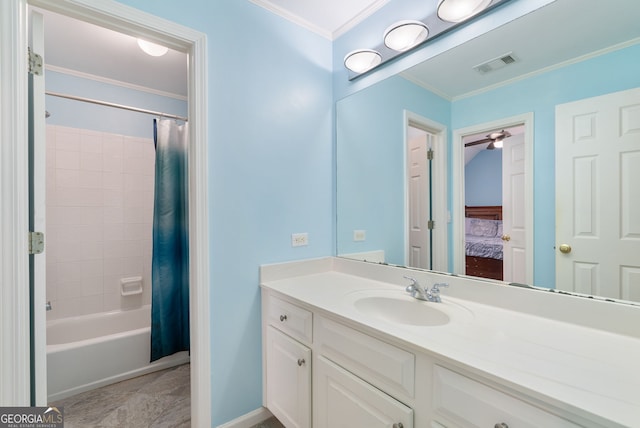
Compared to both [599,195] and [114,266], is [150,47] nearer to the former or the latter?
[114,266]

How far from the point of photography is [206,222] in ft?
4.62

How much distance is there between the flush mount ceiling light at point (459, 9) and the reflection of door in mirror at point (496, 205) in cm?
54

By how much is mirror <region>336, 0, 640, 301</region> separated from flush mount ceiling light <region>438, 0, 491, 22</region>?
116mm

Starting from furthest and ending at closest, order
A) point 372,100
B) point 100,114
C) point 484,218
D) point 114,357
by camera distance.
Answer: point 100,114 < point 114,357 < point 372,100 < point 484,218

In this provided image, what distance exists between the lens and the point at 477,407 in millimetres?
705

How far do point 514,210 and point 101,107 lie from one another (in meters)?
3.29

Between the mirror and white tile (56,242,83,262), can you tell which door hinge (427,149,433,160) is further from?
white tile (56,242,83,262)

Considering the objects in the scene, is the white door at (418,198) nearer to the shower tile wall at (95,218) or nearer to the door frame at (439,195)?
the door frame at (439,195)

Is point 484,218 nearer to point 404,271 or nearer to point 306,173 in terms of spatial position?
point 404,271

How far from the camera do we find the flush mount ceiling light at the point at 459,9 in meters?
1.21

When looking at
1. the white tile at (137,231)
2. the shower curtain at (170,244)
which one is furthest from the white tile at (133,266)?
the shower curtain at (170,244)

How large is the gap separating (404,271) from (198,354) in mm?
1165

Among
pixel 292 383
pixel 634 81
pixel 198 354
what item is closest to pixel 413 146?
pixel 634 81

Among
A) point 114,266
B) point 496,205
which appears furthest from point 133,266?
point 496,205
